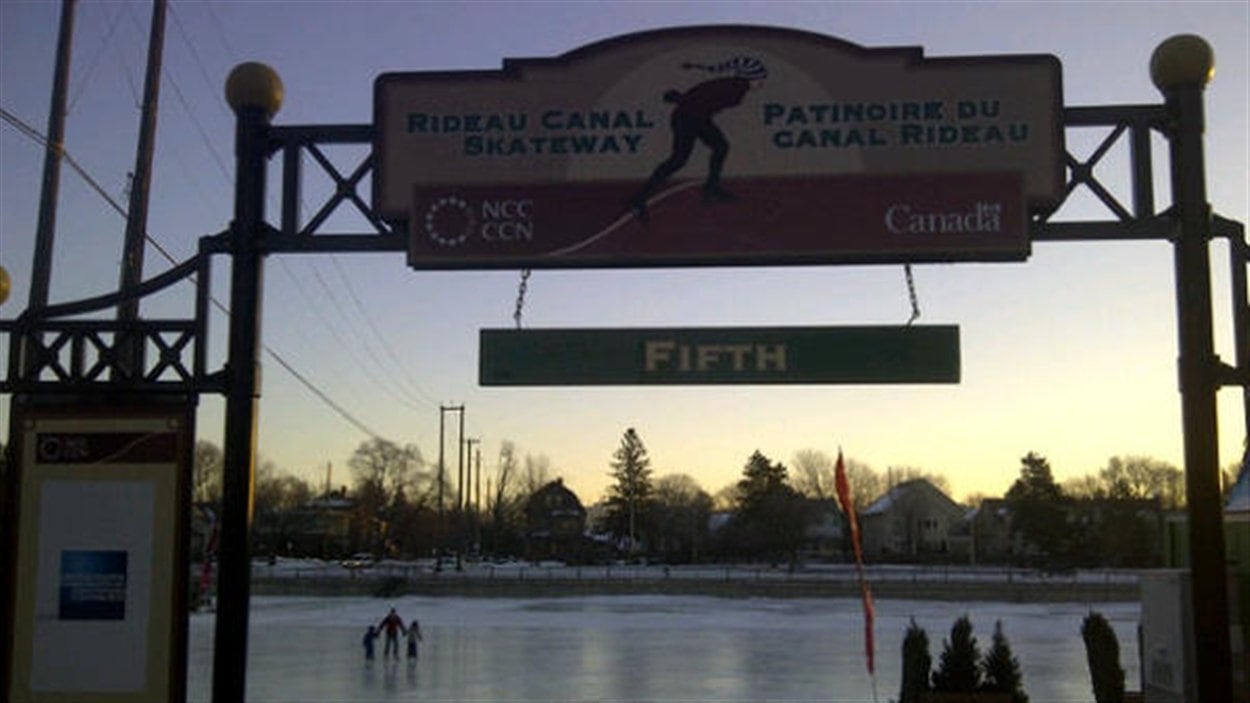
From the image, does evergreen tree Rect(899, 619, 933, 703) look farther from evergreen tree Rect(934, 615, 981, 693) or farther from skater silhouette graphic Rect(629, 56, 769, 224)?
skater silhouette graphic Rect(629, 56, 769, 224)

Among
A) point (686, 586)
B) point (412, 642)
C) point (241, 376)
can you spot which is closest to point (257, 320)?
point (241, 376)

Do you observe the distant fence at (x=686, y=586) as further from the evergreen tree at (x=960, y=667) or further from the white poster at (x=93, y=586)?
the white poster at (x=93, y=586)

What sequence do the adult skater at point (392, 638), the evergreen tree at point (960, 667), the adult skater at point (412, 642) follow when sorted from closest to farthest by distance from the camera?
the evergreen tree at point (960, 667)
the adult skater at point (412, 642)
the adult skater at point (392, 638)

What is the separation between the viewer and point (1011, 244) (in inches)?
368

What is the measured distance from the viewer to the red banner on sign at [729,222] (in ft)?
31.1

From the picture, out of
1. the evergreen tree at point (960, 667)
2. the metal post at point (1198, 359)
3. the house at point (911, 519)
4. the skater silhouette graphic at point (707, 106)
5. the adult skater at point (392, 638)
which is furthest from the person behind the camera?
the house at point (911, 519)

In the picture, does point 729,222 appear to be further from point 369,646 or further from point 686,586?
point 686,586

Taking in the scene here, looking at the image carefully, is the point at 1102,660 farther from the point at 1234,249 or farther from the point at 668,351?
the point at 668,351

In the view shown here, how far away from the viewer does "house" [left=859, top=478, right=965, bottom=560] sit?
423ft

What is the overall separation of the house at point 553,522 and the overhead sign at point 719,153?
4126 inches

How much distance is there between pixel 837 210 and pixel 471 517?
126 meters

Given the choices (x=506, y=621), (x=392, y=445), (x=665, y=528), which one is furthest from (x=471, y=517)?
(x=506, y=621)

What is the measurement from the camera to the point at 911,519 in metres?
127

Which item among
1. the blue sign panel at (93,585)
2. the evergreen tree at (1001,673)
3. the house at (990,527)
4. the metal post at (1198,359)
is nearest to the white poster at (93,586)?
the blue sign panel at (93,585)
